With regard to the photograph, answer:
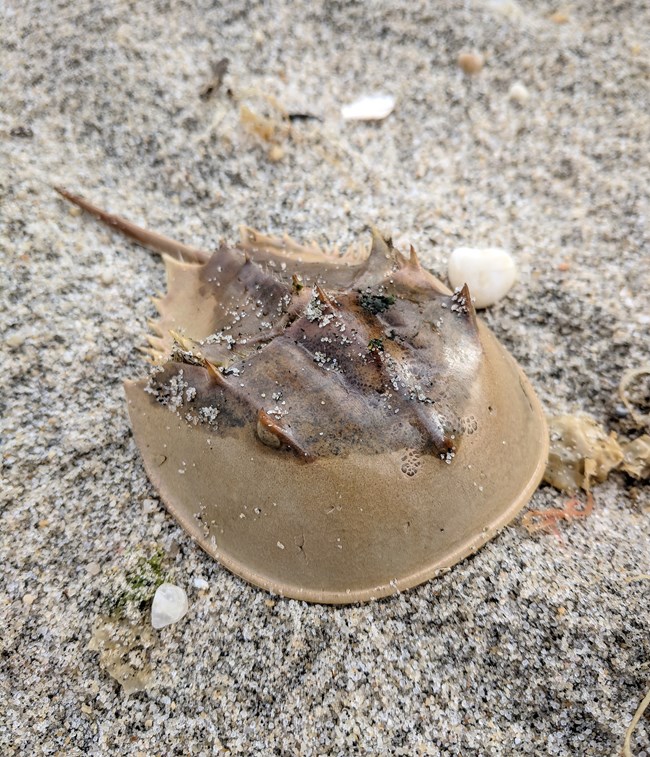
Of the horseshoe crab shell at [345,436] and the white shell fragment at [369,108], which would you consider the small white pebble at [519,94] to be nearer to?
the white shell fragment at [369,108]

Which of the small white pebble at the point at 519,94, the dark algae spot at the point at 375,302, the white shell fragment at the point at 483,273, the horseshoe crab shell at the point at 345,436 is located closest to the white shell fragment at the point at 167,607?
the horseshoe crab shell at the point at 345,436

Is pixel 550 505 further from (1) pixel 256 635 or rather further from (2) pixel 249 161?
(2) pixel 249 161

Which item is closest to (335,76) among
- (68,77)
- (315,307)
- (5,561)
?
(68,77)

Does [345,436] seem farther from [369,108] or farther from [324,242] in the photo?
[369,108]

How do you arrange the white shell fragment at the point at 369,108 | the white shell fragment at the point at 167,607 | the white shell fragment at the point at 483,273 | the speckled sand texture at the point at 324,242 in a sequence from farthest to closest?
the white shell fragment at the point at 369,108, the white shell fragment at the point at 483,273, the white shell fragment at the point at 167,607, the speckled sand texture at the point at 324,242

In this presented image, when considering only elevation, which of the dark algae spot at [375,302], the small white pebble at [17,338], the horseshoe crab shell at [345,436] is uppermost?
the dark algae spot at [375,302]

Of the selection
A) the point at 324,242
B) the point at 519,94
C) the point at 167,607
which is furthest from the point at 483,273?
the point at 167,607

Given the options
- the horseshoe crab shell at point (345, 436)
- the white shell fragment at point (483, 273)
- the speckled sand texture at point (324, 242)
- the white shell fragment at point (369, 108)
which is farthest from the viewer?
the white shell fragment at point (369, 108)
